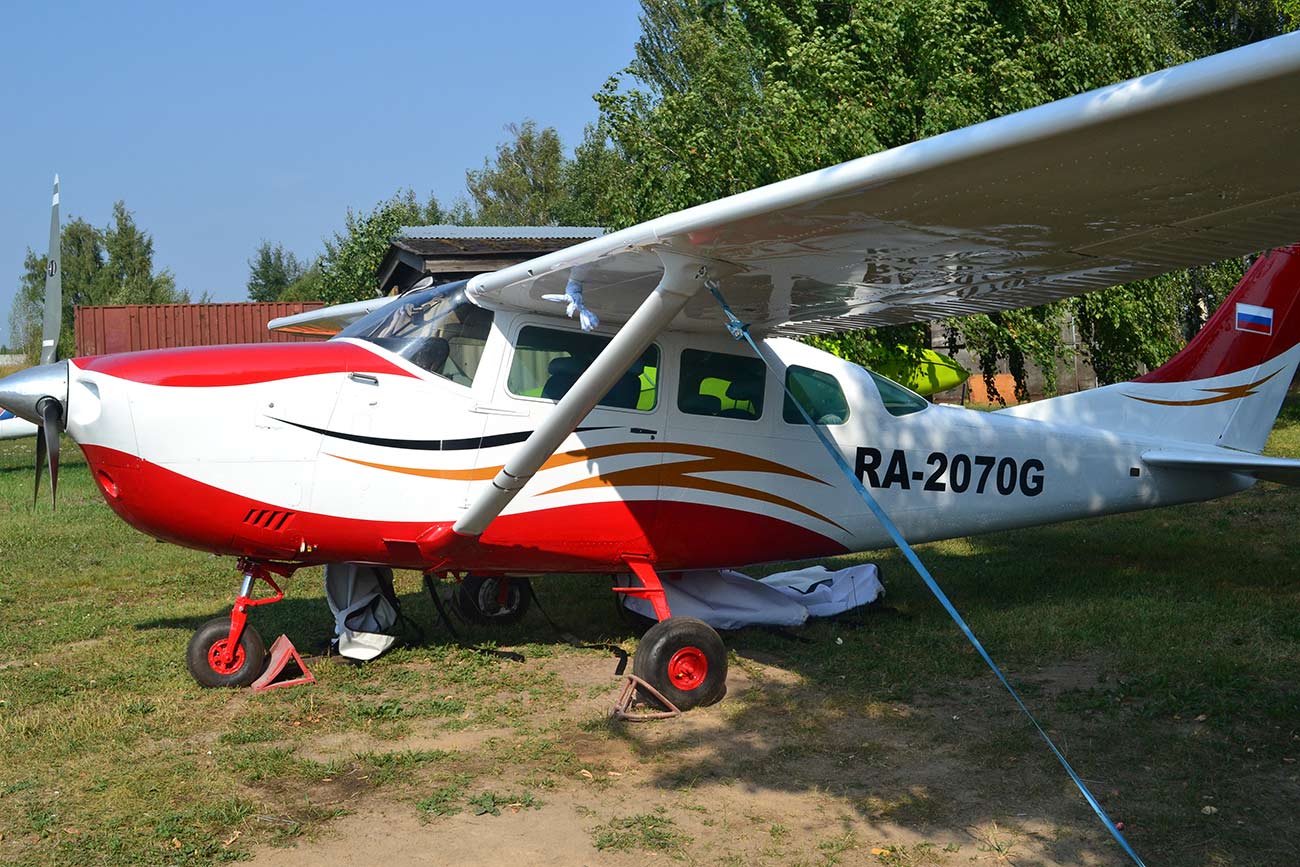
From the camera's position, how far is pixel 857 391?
24.1ft

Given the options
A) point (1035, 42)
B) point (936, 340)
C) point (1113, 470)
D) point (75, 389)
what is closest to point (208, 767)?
point (75, 389)

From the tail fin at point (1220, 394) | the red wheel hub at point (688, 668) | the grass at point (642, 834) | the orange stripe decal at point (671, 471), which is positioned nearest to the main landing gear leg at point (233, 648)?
the orange stripe decal at point (671, 471)

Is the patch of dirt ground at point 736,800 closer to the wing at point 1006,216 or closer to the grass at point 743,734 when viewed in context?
the grass at point 743,734

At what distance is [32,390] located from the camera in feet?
18.2

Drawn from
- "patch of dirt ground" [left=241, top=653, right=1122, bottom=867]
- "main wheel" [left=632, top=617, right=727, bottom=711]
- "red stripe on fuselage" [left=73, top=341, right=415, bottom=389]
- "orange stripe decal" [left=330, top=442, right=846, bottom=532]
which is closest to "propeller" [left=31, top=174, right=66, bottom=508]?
"red stripe on fuselage" [left=73, top=341, right=415, bottom=389]

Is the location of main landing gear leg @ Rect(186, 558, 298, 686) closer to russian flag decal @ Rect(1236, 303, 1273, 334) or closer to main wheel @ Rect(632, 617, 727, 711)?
main wheel @ Rect(632, 617, 727, 711)

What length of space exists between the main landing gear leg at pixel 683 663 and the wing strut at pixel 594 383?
112 cm

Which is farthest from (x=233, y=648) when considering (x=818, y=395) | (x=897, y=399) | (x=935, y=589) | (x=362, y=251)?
(x=362, y=251)

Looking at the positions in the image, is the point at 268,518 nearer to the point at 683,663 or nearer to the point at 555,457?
the point at 555,457

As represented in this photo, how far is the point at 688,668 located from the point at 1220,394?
476cm

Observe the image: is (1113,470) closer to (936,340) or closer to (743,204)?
(743,204)

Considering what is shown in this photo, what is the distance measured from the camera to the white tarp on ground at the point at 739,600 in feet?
24.3

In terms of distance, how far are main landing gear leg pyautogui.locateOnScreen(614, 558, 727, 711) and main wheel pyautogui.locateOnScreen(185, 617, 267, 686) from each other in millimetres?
2221

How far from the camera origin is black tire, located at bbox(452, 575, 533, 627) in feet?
26.0
